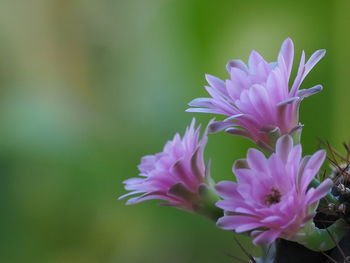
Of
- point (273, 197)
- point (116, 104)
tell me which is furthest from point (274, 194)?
point (116, 104)

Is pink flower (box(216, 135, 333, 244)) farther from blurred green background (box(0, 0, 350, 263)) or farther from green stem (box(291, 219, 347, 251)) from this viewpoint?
blurred green background (box(0, 0, 350, 263))

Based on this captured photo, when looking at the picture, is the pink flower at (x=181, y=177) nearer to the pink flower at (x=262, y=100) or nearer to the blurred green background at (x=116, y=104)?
the pink flower at (x=262, y=100)

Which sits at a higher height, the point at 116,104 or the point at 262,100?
the point at 262,100

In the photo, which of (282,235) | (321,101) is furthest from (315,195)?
(321,101)

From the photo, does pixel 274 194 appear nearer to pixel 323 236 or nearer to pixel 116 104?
pixel 323 236

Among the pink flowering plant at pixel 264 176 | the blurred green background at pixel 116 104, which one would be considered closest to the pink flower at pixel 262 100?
the pink flowering plant at pixel 264 176

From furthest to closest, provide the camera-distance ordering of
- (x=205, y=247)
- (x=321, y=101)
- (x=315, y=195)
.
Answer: (x=205, y=247) < (x=321, y=101) < (x=315, y=195)

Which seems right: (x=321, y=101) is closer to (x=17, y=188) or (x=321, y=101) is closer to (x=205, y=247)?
(x=205, y=247)
